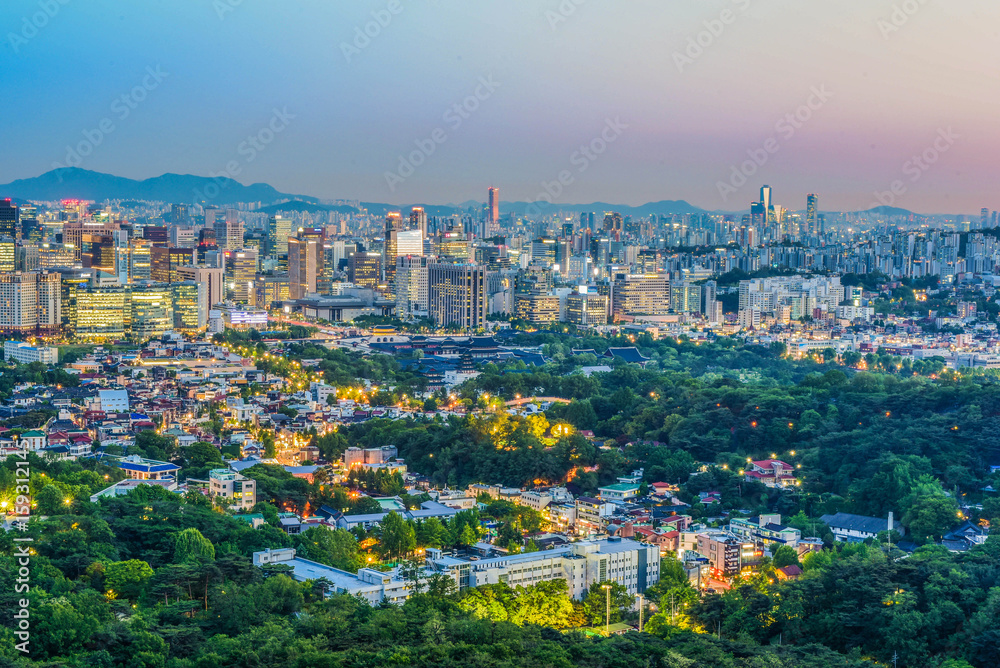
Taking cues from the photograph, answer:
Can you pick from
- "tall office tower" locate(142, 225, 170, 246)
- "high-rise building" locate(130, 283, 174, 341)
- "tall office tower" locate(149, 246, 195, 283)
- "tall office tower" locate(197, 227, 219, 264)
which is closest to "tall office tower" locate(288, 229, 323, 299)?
"tall office tower" locate(197, 227, 219, 264)

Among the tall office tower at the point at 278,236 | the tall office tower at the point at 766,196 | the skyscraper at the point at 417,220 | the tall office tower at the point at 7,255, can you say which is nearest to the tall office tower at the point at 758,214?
the tall office tower at the point at 766,196

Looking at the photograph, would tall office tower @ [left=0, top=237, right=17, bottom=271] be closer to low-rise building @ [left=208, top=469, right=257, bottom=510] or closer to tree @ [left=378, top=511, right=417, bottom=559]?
low-rise building @ [left=208, top=469, right=257, bottom=510]

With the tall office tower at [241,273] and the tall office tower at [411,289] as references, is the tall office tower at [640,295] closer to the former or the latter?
the tall office tower at [411,289]

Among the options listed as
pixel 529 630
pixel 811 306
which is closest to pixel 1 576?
pixel 529 630

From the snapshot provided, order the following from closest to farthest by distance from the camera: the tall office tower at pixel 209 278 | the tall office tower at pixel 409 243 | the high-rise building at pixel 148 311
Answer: the high-rise building at pixel 148 311, the tall office tower at pixel 209 278, the tall office tower at pixel 409 243

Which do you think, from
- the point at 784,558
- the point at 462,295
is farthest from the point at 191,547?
the point at 462,295
